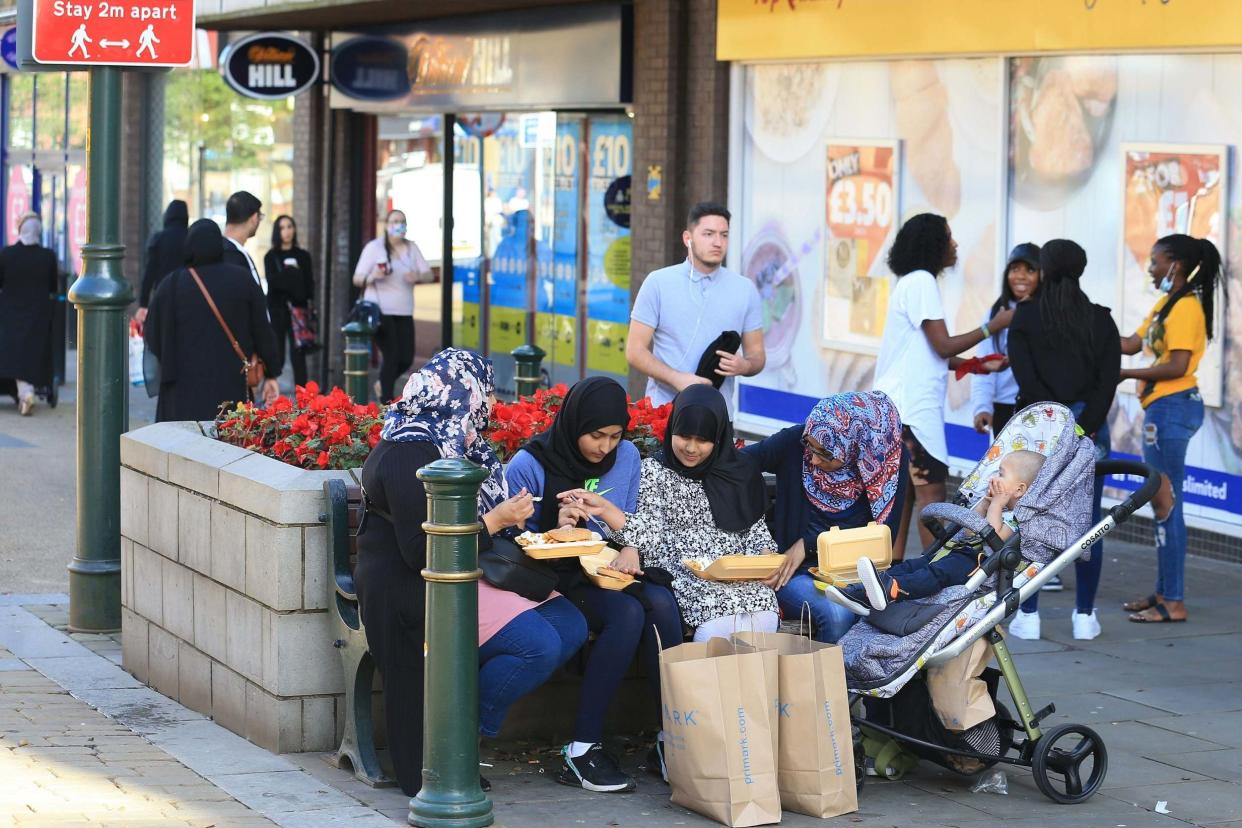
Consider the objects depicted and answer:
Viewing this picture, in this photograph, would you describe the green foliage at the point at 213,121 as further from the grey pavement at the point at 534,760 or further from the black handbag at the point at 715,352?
the black handbag at the point at 715,352

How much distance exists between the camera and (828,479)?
22.3 feet

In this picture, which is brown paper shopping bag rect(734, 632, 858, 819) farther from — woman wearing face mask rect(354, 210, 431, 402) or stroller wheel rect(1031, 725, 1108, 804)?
woman wearing face mask rect(354, 210, 431, 402)

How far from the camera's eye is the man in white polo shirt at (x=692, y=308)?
820 centimetres

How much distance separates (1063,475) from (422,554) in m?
2.15

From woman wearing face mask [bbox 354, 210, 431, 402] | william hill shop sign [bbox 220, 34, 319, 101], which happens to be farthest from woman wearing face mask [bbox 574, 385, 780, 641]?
william hill shop sign [bbox 220, 34, 319, 101]

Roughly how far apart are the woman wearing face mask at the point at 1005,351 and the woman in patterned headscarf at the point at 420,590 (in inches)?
158

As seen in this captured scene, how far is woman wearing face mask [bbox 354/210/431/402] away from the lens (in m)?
16.6

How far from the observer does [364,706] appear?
6.17 metres

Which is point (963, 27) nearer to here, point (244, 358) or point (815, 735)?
point (244, 358)

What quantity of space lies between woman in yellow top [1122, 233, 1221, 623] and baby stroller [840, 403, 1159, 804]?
2.24 m

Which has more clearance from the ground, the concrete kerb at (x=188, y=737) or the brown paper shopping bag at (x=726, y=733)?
the brown paper shopping bag at (x=726, y=733)

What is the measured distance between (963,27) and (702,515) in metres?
6.11

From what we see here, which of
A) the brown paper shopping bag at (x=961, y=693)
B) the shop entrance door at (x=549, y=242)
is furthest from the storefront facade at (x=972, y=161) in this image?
the brown paper shopping bag at (x=961, y=693)

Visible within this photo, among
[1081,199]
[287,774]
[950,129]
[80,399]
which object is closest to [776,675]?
[287,774]
